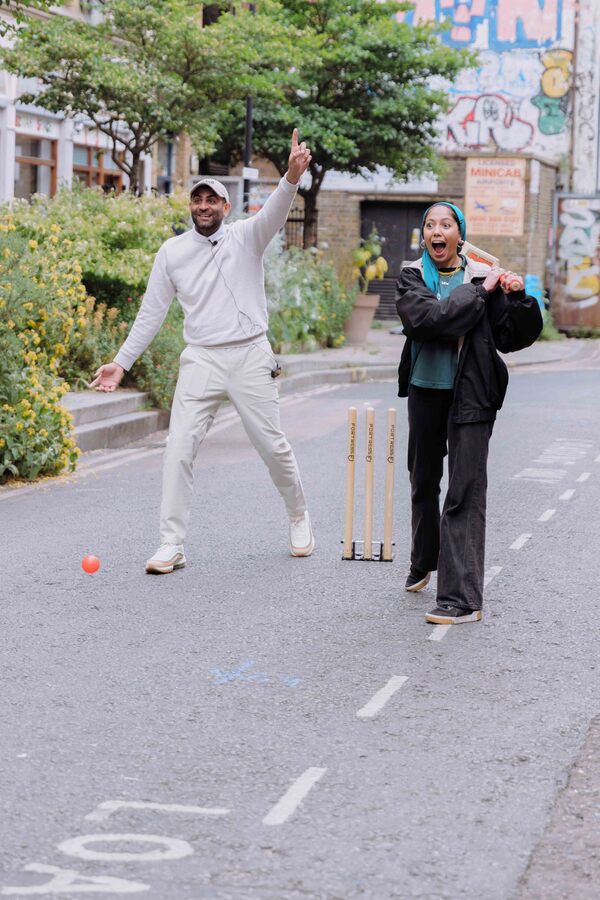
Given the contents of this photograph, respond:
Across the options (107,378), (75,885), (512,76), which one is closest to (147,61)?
(107,378)

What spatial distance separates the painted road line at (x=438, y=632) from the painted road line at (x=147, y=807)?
2345 mm

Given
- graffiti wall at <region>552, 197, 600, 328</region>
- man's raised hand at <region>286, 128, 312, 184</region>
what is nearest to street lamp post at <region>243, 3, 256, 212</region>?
graffiti wall at <region>552, 197, 600, 328</region>

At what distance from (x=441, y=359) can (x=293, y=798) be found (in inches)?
111

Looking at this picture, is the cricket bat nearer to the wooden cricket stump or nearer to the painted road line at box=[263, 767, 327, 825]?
the wooden cricket stump

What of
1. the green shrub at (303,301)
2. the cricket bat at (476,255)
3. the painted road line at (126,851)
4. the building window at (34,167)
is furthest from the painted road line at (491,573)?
the building window at (34,167)

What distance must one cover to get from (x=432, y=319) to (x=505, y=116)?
29653 mm

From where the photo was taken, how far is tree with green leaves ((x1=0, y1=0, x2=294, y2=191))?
68.3 ft

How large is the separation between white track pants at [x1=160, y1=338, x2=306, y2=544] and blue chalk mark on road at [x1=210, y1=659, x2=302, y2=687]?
6.39 ft

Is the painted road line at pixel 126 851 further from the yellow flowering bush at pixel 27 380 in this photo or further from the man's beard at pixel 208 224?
the yellow flowering bush at pixel 27 380

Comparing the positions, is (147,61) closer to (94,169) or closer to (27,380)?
(94,169)

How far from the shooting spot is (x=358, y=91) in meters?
27.3

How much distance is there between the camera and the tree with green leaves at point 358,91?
86.3 feet

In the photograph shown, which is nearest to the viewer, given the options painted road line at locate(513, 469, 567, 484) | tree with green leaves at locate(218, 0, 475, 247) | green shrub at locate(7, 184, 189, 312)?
painted road line at locate(513, 469, 567, 484)

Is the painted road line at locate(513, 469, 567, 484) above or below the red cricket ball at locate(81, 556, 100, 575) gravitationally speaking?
below
